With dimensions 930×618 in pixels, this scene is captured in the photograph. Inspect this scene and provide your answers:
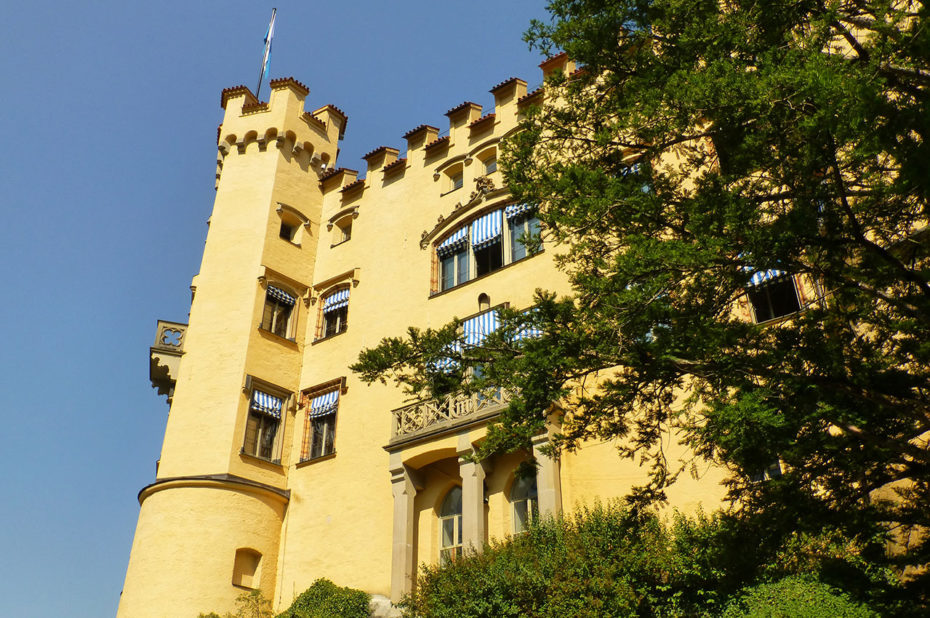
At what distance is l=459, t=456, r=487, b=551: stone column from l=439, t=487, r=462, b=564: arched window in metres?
1.46

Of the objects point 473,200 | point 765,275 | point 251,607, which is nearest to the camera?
point 765,275

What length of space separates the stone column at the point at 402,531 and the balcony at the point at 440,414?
0.77 metres

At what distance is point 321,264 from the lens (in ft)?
86.5

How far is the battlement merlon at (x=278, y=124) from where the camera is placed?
27328 millimetres

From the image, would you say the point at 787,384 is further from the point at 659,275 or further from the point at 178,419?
the point at 178,419

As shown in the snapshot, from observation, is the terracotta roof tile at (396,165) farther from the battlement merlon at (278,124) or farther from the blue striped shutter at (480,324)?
the blue striped shutter at (480,324)

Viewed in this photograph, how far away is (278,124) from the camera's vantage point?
89.6 ft

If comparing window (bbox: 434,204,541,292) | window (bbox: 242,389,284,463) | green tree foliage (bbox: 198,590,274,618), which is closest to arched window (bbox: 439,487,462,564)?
green tree foliage (bbox: 198,590,274,618)

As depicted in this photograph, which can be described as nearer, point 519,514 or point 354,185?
point 519,514

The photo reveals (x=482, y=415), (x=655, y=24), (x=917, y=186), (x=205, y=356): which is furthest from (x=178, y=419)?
(x=917, y=186)

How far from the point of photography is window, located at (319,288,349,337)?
2478 cm

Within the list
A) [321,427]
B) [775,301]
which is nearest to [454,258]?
[321,427]

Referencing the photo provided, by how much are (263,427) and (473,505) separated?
7.80 m

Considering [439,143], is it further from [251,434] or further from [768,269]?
[768,269]
